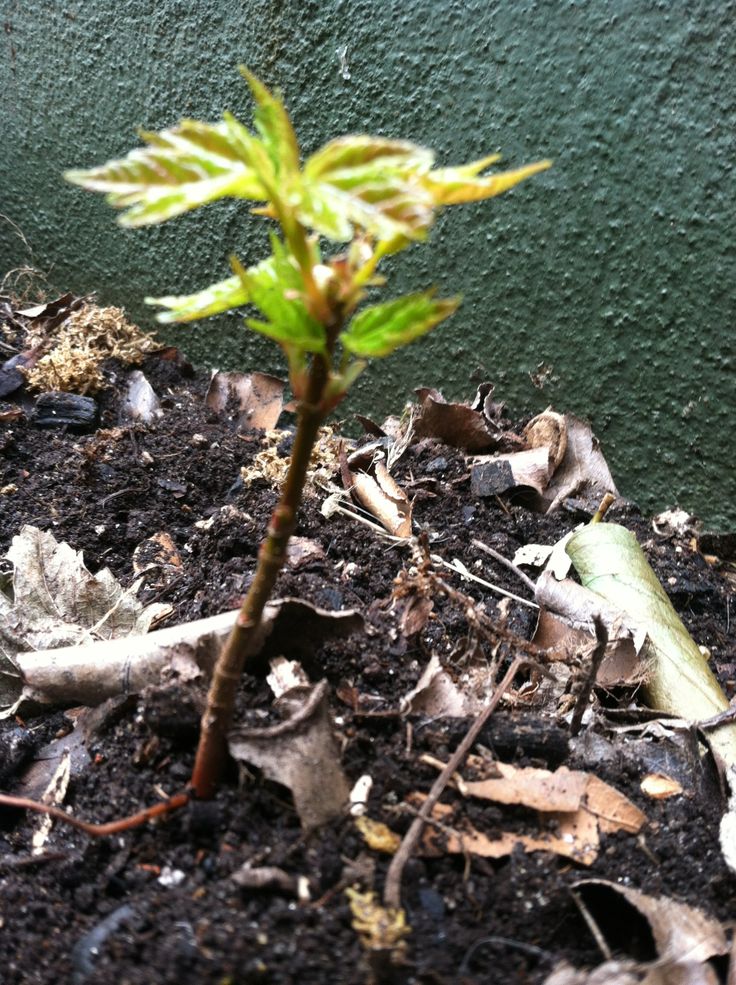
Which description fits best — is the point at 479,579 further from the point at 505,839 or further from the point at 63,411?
the point at 63,411

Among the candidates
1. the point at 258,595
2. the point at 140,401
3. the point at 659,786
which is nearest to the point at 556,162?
the point at 140,401

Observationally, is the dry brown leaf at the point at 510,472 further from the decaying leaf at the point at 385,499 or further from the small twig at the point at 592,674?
the small twig at the point at 592,674

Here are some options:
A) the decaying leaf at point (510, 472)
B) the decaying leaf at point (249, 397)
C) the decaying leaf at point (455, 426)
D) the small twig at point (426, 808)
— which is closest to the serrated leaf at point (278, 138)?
the small twig at point (426, 808)

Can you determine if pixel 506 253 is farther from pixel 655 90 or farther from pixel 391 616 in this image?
pixel 391 616

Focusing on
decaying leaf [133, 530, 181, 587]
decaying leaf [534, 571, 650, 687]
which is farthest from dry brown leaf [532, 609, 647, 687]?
decaying leaf [133, 530, 181, 587]

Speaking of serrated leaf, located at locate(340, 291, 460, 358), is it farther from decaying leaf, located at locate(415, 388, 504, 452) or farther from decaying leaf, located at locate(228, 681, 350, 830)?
decaying leaf, located at locate(415, 388, 504, 452)

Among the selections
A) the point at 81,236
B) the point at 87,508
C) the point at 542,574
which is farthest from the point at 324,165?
the point at 81,236
